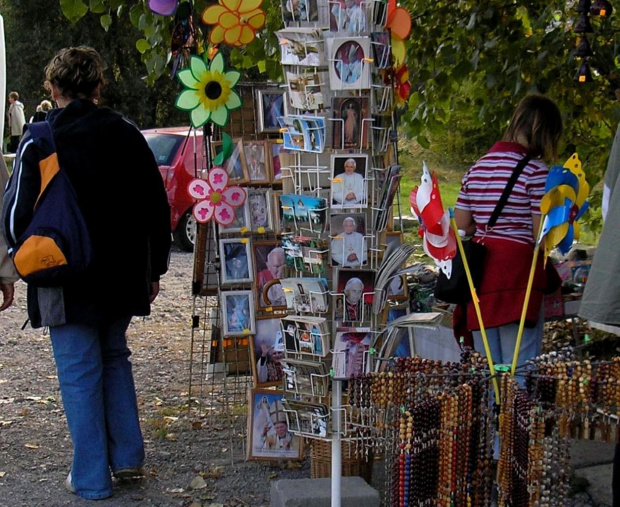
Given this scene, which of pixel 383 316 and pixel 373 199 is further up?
pixel 373 199

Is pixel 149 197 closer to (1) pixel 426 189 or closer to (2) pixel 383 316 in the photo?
(2) pixel 383 316

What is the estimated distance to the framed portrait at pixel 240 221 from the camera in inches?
189

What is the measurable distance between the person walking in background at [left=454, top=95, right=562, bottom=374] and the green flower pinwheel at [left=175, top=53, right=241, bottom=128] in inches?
48.2

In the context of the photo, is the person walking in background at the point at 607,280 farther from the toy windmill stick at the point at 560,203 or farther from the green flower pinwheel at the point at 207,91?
the green flower pinwheel at the point at 207,91

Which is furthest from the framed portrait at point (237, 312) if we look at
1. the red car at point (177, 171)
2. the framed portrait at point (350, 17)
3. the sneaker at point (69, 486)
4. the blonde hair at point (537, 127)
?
the red car at point (177, 171)

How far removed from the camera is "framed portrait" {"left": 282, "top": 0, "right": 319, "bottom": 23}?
3.62 meters

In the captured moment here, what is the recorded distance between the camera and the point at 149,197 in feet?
14.3

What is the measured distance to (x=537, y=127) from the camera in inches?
162

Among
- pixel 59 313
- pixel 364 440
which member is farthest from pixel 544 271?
pixel 59 313

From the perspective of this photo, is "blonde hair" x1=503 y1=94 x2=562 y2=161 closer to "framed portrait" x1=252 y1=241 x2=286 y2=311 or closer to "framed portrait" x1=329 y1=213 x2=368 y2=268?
"framed portrait" x1=329 y1=213 x2=368 y2=268

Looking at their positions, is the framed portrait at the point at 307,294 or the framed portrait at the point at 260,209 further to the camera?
the framed portrait at the point at 260,209

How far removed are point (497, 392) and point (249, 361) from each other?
2.25 metres

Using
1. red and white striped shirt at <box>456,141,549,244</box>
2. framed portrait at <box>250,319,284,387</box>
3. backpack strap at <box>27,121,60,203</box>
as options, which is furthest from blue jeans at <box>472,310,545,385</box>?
backpack strap at <box>27,121,60,203</box>

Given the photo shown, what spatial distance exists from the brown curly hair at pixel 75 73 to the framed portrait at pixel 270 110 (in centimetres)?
92
